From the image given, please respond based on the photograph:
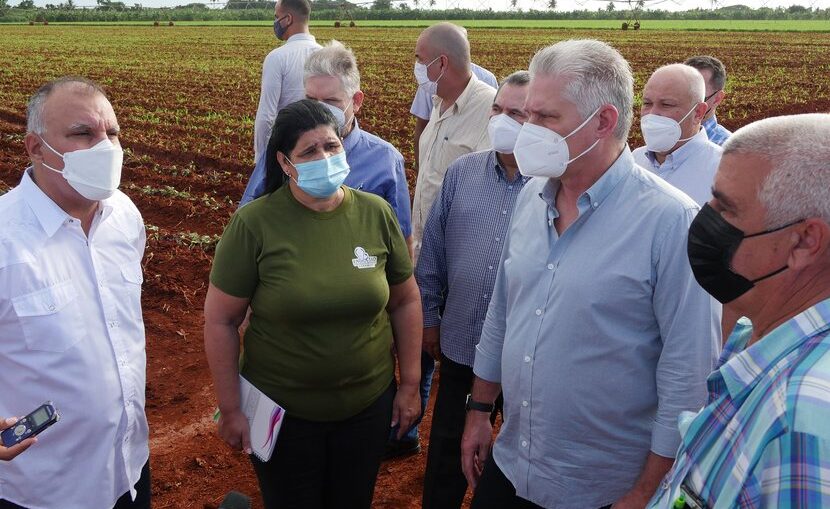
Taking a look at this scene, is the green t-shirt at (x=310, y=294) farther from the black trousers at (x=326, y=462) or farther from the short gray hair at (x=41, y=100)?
the short gray hair at (x=41, y=100)

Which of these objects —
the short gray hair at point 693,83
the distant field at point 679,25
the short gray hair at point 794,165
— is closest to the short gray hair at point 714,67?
the short gray hair at point 693,83

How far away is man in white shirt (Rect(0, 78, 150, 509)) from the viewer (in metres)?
2.33

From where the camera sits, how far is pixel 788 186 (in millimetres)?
1544

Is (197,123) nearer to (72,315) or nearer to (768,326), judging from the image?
(72,315)

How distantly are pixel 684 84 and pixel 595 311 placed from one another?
2.60 m

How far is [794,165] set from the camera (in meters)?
1.53

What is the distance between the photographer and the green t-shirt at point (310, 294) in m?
2.66

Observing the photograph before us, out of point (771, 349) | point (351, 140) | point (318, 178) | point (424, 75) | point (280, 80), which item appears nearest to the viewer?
point (771, 349)

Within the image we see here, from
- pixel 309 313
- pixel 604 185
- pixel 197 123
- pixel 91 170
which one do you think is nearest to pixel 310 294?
pixel 309 313

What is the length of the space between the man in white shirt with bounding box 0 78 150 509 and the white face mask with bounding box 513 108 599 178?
152 cm

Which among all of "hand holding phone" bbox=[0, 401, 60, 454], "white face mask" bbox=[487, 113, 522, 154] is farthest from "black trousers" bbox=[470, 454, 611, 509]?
"hand holding phone" bbox=[0, 401, 60, 454]

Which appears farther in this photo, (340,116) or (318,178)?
(340,116)

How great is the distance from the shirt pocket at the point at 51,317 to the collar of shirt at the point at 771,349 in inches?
79.8

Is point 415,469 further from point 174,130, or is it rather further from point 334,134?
point 174,130
